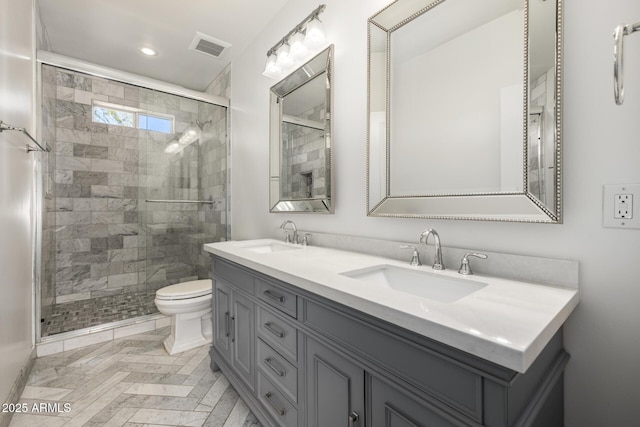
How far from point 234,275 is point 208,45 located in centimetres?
224

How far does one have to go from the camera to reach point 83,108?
109 inches

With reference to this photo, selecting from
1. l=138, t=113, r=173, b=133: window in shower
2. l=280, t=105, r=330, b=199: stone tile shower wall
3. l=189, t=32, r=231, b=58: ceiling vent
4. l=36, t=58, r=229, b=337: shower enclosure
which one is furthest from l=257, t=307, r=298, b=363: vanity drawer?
l=138, t=113, r=173, b=133: window in shower

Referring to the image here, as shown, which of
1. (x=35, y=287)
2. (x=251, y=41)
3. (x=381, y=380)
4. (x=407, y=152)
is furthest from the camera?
(x=251, y=41)

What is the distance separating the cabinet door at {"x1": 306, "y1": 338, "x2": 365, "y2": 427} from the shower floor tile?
2.24 meters

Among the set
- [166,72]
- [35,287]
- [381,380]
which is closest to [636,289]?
[381,380]

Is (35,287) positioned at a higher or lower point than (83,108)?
lower

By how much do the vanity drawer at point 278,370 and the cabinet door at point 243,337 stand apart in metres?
0.09

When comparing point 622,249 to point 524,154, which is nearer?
point 622,249

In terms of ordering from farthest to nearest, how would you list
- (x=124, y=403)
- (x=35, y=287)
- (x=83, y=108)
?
(x=83, y=108) → (x=35, y=287) → (x=124, y=403)

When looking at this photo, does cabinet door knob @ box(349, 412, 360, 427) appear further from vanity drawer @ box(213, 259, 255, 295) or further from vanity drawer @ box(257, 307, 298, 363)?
vanity drawer @ box(213, 259, 255, 295)

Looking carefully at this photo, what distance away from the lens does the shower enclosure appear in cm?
265

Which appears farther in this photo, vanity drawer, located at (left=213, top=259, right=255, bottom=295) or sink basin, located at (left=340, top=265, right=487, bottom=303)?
vanity drawer, located at (left=213, top=259, right=255, bottom=295)

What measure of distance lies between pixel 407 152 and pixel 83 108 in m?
3.24

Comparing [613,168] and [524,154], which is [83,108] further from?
[613,168]
